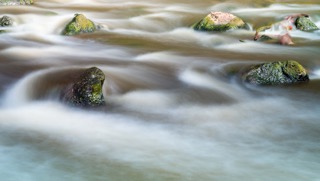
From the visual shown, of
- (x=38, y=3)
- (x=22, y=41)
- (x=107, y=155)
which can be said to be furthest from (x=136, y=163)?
(x=38, y=3)

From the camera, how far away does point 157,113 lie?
584 cm

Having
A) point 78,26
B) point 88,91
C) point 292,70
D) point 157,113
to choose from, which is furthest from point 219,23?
point 88,91

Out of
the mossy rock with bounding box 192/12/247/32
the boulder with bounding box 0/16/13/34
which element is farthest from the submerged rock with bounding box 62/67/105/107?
the boulder with bounding box 0/16/13/34

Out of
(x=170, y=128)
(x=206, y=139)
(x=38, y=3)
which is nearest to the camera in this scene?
(x=206, y=139)

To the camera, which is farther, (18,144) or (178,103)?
(178,103)

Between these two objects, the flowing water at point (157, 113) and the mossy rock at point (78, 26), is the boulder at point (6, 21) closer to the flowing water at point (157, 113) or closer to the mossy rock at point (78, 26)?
the flowing water at point (157, 113)

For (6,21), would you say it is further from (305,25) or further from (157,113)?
(305,25)

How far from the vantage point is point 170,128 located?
535 centimetres

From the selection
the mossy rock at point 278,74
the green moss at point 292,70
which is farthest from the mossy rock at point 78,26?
the green moss at point 292,70

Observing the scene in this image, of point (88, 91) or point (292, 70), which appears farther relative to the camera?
point (292, 70)

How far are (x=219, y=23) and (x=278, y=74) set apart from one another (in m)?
4.79

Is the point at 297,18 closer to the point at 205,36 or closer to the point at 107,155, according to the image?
the point at 205,36

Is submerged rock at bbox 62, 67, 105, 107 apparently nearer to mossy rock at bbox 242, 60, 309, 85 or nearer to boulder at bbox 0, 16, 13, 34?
mossy rock at bbox 242, 60, 309, 85

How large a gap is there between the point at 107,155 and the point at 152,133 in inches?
30.7
